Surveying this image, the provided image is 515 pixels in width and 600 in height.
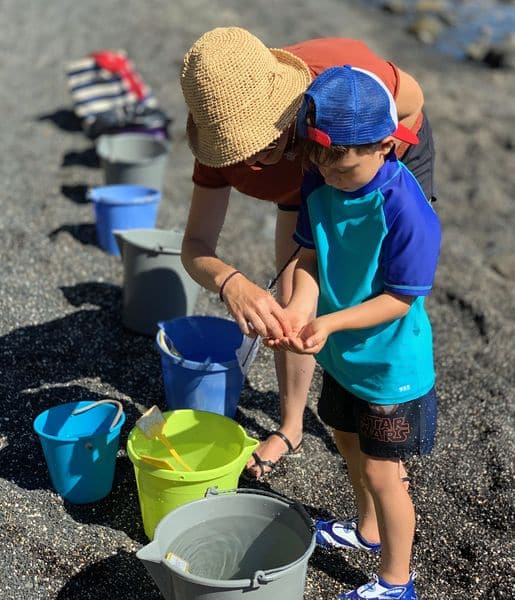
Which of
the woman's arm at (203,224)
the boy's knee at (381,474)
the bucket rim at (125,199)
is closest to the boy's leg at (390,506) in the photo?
the boy's knee at (381,474)

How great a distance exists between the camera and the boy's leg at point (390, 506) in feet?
7.98

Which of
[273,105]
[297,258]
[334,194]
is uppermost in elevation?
[273,105]

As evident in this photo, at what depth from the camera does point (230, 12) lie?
A: 42.9ft

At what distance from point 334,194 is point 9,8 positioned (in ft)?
36.7

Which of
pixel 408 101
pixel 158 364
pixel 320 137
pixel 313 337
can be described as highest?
pixel 320 137

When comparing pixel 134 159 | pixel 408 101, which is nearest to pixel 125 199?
pixel 134 159

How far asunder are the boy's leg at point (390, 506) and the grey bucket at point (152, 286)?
1.86 m

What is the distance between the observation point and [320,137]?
2088 mm

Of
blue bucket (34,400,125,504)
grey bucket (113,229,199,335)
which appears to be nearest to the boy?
blue bucket (34,400,125,504)

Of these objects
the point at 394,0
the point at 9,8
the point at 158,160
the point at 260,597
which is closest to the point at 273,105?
the point at 260,597

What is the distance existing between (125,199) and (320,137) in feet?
10.8

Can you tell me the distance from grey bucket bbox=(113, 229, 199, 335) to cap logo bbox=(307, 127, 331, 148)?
1983mm

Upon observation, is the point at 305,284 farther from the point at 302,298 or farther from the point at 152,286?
the point at 152,286

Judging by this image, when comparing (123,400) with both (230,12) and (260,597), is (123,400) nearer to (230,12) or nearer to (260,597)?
(260,597)
